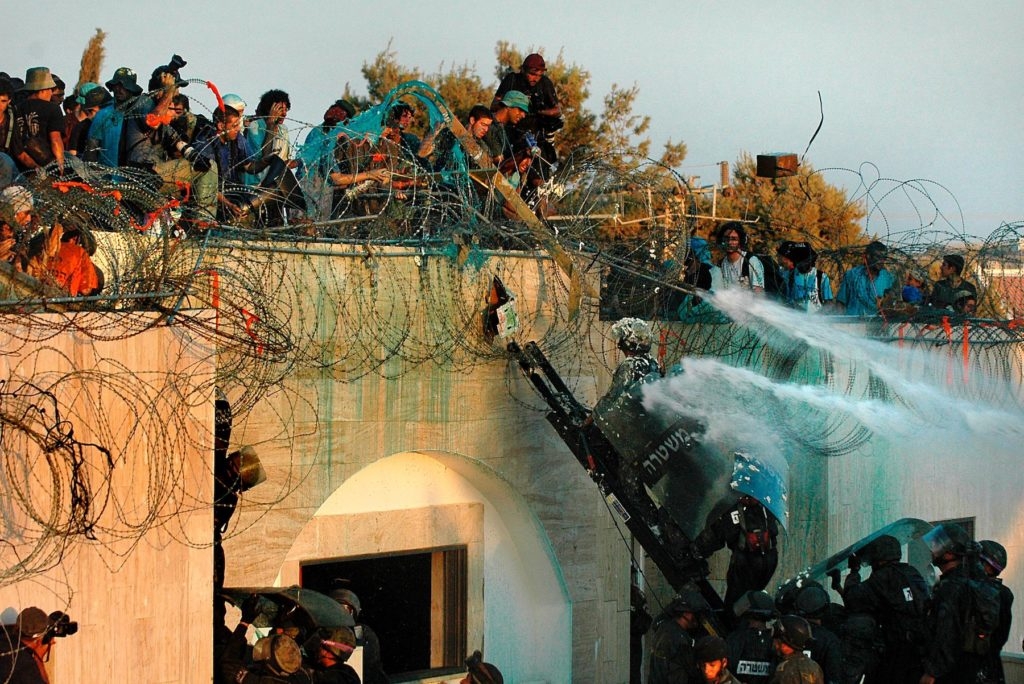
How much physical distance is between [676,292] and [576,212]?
1.18 metres

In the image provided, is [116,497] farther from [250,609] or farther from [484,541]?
[484,541]

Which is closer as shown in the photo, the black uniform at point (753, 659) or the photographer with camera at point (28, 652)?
the photographer with camera at point (28, 652)

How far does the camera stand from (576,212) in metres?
11.5

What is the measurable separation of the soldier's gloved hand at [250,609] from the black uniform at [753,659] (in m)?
3.09

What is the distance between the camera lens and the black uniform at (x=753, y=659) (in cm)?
1013

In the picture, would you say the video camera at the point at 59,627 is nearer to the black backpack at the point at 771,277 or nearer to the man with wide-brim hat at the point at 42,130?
the man with wide-brim hat at the point at 42,130

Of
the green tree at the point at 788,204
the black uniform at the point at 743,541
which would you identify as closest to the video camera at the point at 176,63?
the black uniform at the point at 743,541

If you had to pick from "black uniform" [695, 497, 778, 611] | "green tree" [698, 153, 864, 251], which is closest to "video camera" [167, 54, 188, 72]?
"black uniform" [695, 497, 778, 611]

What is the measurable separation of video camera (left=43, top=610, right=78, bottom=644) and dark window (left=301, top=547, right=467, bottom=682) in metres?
3.03

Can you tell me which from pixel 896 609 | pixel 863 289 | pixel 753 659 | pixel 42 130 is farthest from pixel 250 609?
pixel 863 289

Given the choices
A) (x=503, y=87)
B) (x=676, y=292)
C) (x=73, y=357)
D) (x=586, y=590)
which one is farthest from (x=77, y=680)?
(x=503, y=87)

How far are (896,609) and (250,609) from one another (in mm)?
4930

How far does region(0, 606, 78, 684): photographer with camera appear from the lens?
7773 millimetres

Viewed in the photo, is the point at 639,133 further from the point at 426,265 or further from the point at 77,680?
the point at 77,680
